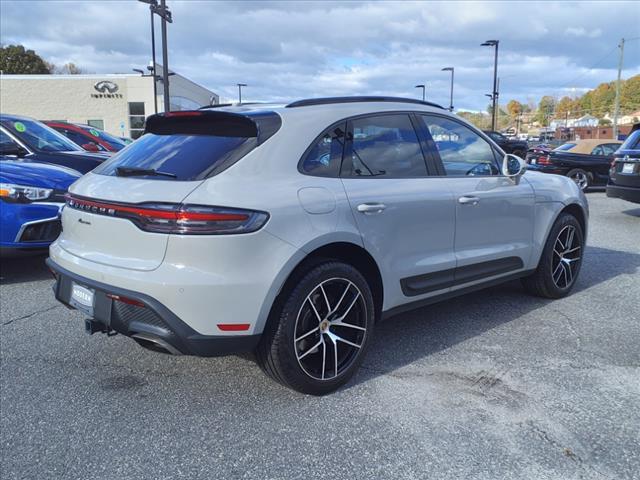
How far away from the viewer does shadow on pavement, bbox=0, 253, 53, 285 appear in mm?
5625

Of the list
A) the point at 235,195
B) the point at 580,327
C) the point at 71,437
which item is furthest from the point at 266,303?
the point at 580,327

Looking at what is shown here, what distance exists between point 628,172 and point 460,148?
7047mm

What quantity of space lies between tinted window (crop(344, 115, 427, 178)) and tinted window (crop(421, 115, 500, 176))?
9.8 inches

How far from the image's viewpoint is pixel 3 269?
6090 mm

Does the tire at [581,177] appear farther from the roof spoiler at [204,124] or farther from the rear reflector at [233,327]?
the rear reflector at [233,327]

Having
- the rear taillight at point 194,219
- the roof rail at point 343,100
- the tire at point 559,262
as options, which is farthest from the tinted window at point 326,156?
the tire at point 559,262

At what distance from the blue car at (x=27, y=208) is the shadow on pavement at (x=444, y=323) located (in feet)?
11.0

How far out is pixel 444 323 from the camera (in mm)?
A: 4375

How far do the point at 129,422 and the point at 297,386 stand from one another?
91cm

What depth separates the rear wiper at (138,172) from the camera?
2.90m

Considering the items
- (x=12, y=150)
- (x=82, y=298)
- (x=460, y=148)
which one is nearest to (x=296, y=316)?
(x=82, y=298)

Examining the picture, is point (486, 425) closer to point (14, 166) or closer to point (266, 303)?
point (266, 303)

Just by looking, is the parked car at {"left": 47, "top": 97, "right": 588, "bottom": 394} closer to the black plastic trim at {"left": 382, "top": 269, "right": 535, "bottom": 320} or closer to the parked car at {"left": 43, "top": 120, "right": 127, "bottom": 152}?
the black plastic trim at {"left": 382, "top": 269, "right": 535, "bottom": 320}

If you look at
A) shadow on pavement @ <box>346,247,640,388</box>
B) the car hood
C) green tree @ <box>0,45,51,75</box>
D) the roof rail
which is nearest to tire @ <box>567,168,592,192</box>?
shadow on pavement @ <box>346,247,640,388</box>
